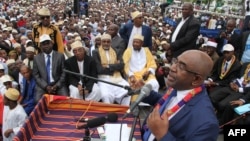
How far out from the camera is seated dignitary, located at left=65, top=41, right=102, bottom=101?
5370mm

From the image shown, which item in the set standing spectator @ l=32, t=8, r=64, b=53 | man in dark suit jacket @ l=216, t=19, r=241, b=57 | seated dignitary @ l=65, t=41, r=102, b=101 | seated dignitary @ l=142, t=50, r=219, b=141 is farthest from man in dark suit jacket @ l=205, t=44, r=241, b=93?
seated dignitary @ l=142, t=50, r=219, b=141

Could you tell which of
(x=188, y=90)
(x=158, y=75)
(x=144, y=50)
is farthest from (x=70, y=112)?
(x=158, y=75)

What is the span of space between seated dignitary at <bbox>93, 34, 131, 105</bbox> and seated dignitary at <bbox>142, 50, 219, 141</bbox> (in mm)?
3438

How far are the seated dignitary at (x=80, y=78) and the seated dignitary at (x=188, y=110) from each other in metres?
3.16

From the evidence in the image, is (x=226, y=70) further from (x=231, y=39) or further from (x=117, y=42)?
(x=117, y=42)

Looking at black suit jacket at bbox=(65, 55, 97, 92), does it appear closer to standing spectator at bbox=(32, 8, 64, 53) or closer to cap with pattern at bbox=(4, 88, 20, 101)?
standing spectator at bbox=(32, 8, 64, 53)

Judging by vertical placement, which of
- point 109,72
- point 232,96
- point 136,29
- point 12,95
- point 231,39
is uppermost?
point 136,29

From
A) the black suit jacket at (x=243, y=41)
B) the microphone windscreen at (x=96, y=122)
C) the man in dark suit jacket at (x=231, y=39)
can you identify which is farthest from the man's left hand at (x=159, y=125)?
the man in dark suit jacket at (x=231, y=39)

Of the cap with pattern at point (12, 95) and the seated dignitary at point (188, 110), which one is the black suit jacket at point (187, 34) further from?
the seated dignitary at point (188, 110)

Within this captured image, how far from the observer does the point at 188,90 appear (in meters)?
2.29

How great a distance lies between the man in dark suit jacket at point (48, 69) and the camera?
516 centimetres

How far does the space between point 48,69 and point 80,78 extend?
550 millimetres

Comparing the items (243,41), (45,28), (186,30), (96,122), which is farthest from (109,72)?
(96,122)

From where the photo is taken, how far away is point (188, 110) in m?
2.17
